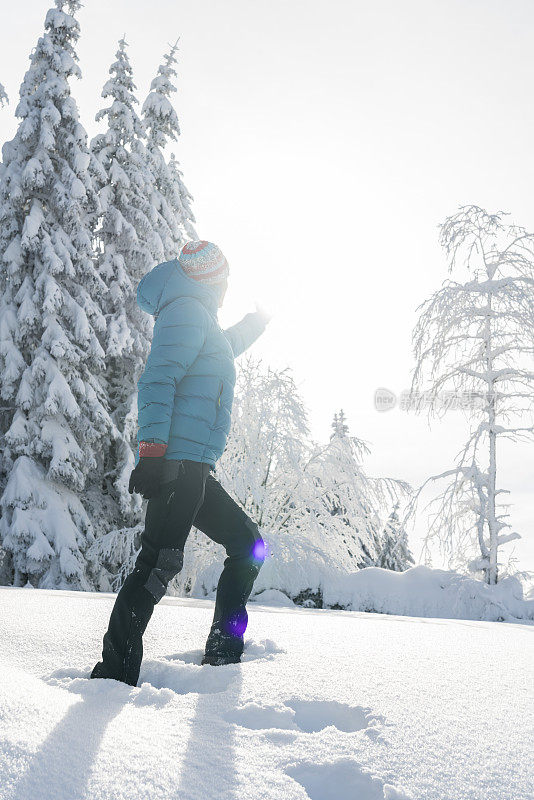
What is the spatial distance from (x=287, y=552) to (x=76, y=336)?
7057 mm

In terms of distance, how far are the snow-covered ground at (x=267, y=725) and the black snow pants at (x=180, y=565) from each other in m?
0.13

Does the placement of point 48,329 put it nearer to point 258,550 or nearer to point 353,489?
point 353,489

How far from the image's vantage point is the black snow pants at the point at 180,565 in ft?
7.02

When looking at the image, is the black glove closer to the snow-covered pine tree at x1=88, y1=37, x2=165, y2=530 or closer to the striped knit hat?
the striped knit hat

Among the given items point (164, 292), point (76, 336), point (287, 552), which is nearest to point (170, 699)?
point (164, 292)

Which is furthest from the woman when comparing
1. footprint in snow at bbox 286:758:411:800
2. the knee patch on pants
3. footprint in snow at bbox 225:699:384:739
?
footprint in snow at bbox 286:758:411:800

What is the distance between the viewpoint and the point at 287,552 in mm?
11305

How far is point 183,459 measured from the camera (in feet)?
8.20

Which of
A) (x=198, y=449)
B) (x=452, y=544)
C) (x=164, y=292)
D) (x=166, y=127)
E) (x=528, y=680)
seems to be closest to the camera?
(x=528, y=680)

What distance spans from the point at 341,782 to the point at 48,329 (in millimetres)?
13476

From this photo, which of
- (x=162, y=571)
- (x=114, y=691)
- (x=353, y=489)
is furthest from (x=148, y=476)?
(x=353, y=489)

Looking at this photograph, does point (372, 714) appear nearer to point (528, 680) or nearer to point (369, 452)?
point (528, 680)

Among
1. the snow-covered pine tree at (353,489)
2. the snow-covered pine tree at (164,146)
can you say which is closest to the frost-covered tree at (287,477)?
the snow-covered pine tree at (353,489)

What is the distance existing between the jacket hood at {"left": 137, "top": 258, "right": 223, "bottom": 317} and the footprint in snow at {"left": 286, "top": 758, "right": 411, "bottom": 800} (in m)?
1.97
